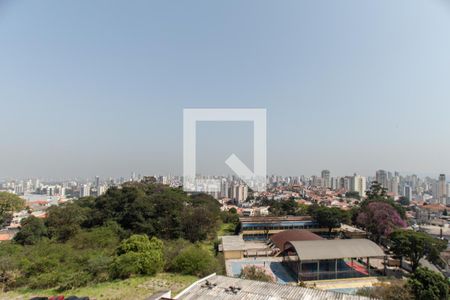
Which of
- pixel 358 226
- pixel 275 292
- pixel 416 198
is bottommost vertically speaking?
pixel 416 198

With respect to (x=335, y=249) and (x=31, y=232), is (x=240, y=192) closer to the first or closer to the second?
(x=31, y=232)

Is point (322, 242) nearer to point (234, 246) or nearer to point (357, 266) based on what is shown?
point (357, 266)

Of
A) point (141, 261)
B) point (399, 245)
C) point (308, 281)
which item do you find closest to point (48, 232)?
point (141, 261)

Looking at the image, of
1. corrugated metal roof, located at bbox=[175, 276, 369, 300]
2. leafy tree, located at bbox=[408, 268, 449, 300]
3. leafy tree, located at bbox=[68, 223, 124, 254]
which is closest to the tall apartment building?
leafy tree, located at bbox=[68, 223, 124, 254]

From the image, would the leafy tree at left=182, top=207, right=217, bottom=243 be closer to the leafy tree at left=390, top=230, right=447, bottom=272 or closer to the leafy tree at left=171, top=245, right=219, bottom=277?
the leafy tree at left=171, top=245, right=219, bottom=277

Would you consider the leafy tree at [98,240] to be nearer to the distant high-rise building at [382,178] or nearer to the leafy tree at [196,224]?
the leafy tree at [196,224]

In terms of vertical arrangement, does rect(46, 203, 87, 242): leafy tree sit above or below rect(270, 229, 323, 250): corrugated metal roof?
above
